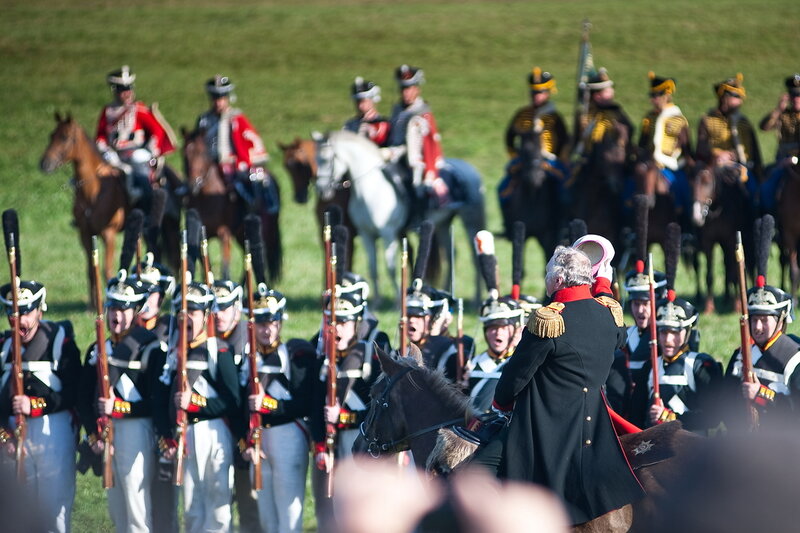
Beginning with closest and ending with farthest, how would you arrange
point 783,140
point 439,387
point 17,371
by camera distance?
point 439,387 → point 17,371 → point 783,140

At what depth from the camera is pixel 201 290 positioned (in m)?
9.70

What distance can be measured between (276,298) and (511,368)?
10.7 feet

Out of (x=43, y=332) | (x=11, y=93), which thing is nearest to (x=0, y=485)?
(x=43, y=332)

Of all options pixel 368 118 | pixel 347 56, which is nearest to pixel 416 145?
pixel 368 118

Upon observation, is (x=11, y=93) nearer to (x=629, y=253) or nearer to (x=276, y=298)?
(x=629, y=253)

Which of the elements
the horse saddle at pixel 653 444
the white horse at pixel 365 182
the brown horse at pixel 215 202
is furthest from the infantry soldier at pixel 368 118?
the horse saddle at pixel 653 444

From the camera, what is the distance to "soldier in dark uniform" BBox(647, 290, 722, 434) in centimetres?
893

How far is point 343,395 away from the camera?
30.5ft

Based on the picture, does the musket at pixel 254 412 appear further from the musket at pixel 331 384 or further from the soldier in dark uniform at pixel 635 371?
the soldier in dark uniform at pixel 635 371

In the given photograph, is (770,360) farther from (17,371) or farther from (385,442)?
(17,371)

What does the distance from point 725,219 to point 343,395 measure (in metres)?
8.59

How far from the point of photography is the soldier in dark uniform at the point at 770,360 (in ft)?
28.0

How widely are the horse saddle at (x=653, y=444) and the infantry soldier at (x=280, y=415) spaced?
2.94 meters

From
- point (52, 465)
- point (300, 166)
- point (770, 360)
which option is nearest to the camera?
point (770, 360)
